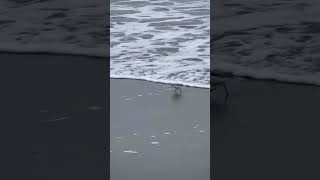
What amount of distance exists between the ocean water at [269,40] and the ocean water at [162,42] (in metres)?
0.17

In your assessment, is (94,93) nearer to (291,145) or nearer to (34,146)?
(34,146)

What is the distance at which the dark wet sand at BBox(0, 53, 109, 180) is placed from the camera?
10.4ft

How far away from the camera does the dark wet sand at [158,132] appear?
3133 millimetres

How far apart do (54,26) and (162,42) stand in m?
1.36

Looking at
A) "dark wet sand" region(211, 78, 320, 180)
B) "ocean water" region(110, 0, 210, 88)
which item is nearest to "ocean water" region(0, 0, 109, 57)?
"ocean water" region(110, 0, 210, 88)

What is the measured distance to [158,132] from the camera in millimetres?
3682

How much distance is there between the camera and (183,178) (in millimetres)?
3018

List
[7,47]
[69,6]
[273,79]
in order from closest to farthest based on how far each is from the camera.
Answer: [273,79] < [7,47] < [69,6]

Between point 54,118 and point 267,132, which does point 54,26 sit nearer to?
point 54,118

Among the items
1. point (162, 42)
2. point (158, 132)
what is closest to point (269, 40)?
point (162, 42)

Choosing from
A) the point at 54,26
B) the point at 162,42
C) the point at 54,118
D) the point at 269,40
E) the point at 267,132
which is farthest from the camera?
the point at 54,26

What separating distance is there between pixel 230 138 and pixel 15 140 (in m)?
1.19

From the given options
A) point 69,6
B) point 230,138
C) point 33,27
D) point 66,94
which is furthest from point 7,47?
point 230,138

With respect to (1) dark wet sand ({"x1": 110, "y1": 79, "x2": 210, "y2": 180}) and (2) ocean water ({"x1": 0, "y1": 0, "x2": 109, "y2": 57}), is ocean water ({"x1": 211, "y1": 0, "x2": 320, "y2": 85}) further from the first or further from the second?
(2) ocean water ({"x1": 0, "y1": 0, "x2": 109, "y2": 57})
